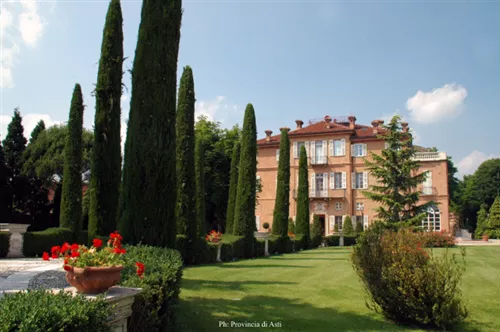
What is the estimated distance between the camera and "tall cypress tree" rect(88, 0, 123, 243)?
49.0 feet

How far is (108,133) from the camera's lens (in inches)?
619

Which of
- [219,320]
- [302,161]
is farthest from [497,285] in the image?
[302,161]

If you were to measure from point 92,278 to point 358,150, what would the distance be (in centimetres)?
3843

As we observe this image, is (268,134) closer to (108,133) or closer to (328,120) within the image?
(328,120)

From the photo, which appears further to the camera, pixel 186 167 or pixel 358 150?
pixel 358 150

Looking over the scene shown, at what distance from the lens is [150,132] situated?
9.27 metres

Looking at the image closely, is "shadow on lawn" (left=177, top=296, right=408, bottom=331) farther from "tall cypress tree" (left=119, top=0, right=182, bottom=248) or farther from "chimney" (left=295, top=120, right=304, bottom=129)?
"chimney" (left=295, top=120, right=304, bottom=129)

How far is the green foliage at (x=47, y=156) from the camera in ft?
95.6

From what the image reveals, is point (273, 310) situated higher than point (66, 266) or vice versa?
point (66, 266)

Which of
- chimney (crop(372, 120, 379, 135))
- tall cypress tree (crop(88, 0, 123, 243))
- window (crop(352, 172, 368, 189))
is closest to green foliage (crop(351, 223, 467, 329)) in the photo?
tall cypress tree (crop(88, 0, 123, 243))

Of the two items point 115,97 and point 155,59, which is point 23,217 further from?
point 155,59

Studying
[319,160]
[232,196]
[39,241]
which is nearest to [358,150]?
[319,160]

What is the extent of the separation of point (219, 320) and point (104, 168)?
992cm

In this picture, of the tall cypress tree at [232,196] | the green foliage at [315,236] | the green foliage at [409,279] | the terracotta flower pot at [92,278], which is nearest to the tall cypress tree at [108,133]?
the green foliage at [409,279]
